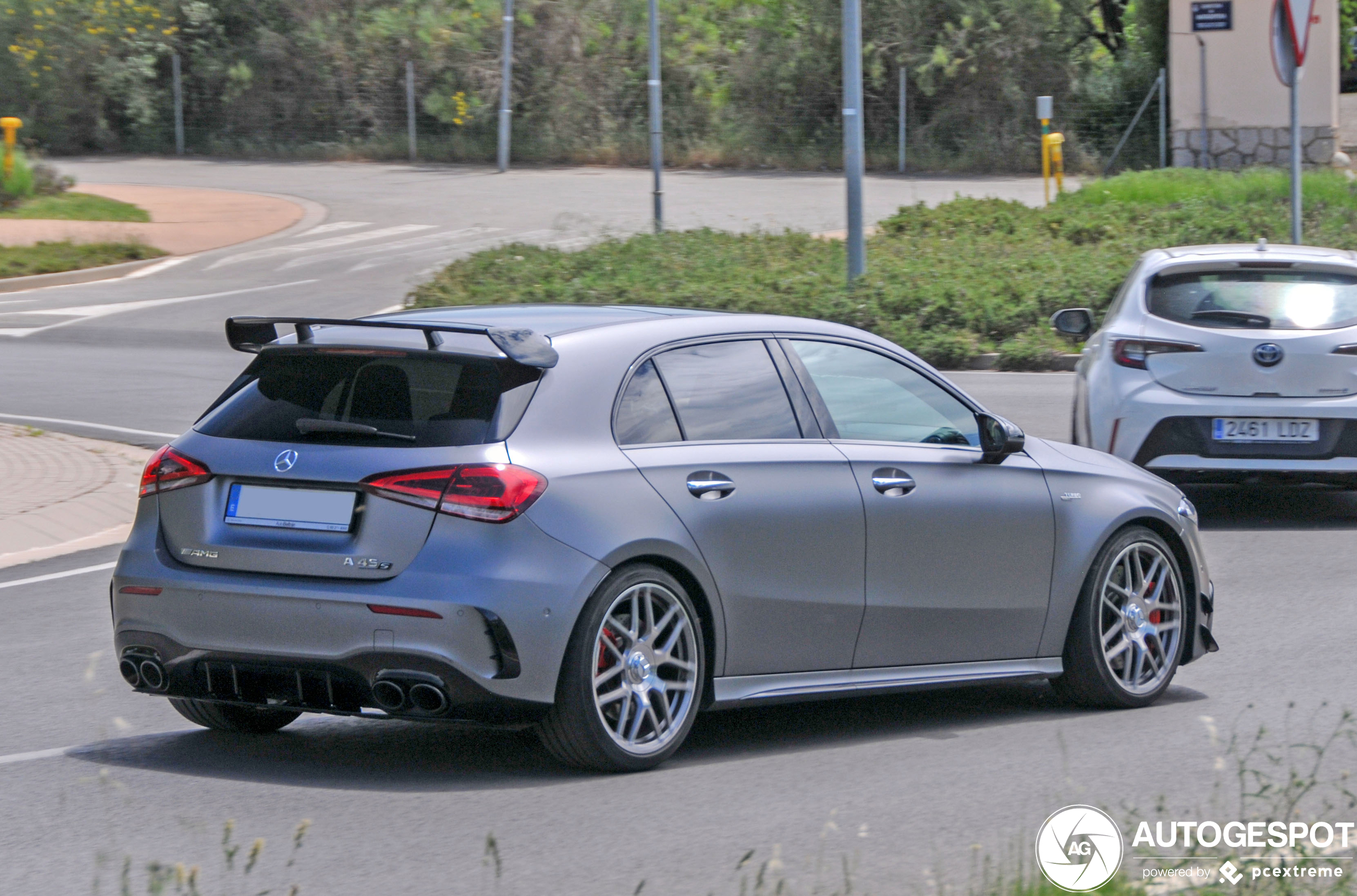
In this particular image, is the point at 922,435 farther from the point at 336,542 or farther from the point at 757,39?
the point at 757,39

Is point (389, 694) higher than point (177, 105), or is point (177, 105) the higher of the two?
point (177, 105)

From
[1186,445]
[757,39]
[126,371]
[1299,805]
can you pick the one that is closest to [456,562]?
[1299,805]

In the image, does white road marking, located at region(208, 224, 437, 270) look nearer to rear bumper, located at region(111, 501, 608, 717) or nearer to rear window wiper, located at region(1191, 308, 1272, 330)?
rear window wiper, located at region(1191, 308, 1272, 330)

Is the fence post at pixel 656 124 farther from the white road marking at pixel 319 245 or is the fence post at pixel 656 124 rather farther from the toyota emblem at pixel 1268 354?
the toyota emblem at pixel 1268 354

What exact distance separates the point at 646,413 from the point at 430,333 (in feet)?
2.30

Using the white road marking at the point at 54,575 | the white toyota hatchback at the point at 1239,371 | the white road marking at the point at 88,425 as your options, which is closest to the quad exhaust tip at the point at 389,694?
the white road marking at the point at 54,575

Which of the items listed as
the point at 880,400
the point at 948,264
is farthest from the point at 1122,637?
the point at 948,264

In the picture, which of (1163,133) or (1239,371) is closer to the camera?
(1239,371)

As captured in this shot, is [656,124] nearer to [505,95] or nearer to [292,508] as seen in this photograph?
[505,95]

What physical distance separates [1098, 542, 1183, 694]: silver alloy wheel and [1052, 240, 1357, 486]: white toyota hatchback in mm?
3792

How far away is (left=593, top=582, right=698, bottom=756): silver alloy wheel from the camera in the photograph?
552cm

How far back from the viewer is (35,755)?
6.06m

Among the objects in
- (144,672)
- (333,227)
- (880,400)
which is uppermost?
(333,227)

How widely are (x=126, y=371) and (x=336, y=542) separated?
47.6 ft
